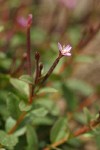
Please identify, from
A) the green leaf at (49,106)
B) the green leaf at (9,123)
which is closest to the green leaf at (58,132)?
the green leaf at (9,123)

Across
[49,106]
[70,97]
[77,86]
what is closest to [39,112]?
[49,106]

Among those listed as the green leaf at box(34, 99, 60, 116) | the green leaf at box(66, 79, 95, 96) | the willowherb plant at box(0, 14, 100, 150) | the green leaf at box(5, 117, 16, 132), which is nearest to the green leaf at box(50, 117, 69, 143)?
the willowherb plant at box(0, 14, 100, 150)

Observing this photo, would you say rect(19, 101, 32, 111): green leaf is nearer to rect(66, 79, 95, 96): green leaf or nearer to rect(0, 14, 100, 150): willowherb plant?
rect(0, 14, 100, 150): willowherb plant

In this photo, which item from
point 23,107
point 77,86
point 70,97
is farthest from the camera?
point 77,86

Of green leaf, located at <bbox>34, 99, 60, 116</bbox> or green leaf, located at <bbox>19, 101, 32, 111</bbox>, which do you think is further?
green leaf, located at <bbox>34, 99, 60, 116</bbox>

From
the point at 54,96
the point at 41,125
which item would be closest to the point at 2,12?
the point at 54,96

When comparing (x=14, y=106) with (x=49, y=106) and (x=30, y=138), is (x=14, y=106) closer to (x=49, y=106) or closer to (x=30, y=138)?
(x=30, y=138)

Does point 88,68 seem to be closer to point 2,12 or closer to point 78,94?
point 78,94

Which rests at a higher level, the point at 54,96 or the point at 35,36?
the point at 35,36
